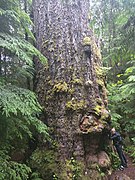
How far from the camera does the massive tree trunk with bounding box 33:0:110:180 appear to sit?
5.51m

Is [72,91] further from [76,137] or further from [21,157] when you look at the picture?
[21,157]

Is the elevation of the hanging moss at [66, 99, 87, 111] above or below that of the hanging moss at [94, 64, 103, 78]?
below

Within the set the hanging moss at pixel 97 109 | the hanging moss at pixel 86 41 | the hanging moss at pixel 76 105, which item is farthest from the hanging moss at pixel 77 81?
the hanging moss at pixel 86 41

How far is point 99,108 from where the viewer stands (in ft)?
19.2

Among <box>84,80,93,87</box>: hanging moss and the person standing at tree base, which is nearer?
<box>84,80,93,87</box>: hanging moss

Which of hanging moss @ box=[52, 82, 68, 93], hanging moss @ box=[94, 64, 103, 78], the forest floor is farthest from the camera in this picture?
hanging moss @ box=[94, 64, 103, 78]

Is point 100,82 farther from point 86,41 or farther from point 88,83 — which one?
point 86,41

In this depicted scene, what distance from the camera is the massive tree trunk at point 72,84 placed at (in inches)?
217

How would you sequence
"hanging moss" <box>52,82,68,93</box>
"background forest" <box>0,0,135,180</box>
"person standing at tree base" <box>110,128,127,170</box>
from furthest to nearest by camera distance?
"person standing at tree base" <box>110,128,127,170</box> → "hanging moss" <box>52,82,68,93</box> → "background forest" <box>0,0,135,180</box>

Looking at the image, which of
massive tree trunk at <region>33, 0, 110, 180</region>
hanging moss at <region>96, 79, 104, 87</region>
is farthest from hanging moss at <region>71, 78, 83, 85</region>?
hanging moss at <region>96, 79, 104, 87</region>

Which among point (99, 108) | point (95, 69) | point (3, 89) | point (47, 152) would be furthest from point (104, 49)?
point (3, 89)

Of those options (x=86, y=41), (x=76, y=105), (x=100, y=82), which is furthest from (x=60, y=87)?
(x=86, y=41)

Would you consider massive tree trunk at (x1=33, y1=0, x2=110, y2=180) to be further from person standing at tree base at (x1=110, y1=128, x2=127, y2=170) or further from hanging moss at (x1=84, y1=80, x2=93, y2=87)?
person standing at tree base at (x1=110, y1=128, x2=127, y2=170)

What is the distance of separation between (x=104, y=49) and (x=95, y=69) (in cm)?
581
